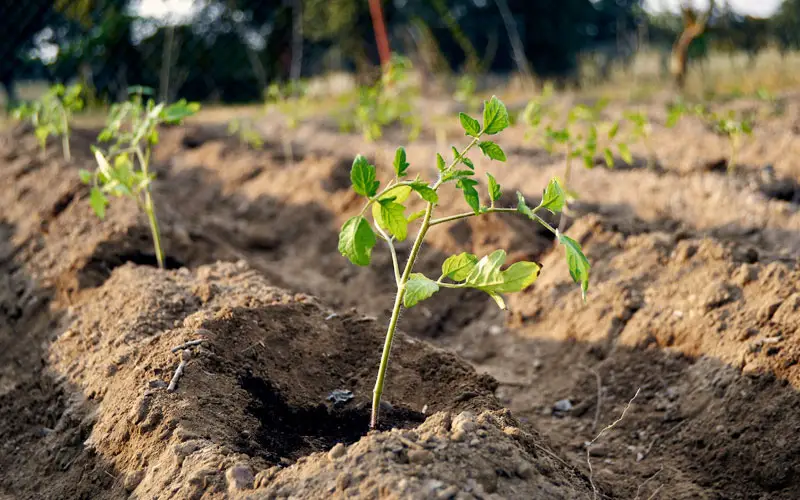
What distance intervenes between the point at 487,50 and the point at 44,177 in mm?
17465

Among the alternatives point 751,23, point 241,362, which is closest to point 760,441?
point 241,362

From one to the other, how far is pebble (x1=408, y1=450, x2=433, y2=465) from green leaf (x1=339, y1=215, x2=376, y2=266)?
0.52 metres

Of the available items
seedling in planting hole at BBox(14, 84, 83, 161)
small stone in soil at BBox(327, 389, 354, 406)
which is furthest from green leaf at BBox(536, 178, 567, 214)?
seedling in planting hole at BBox(14, 84, 83, 161)

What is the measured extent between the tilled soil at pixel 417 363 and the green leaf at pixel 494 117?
87 cm

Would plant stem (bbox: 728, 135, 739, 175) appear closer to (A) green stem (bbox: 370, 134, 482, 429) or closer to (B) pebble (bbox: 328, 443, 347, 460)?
(A) green stem (bbox: 370, 134, 482, 429)

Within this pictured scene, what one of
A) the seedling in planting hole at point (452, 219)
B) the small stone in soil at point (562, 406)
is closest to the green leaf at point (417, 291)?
the seedling in planting hole at point (452, 219)

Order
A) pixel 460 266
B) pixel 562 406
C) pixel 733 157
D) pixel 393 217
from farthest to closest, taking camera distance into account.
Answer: pixel 733 157 → pixel 562 406 → pixel 460 266 → pixel 393 217

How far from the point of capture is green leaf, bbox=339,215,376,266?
7.27ft

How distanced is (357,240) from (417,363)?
1173 millimetres

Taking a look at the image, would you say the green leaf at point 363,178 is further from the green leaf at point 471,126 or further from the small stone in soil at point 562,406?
the small stone in soil at point 562,406

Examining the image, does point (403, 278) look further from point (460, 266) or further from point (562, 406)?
point (562, 406)

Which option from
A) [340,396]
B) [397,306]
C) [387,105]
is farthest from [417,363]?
[387,105]

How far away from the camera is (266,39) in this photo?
17844 millimetres

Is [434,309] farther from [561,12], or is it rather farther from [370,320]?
[561,12]
